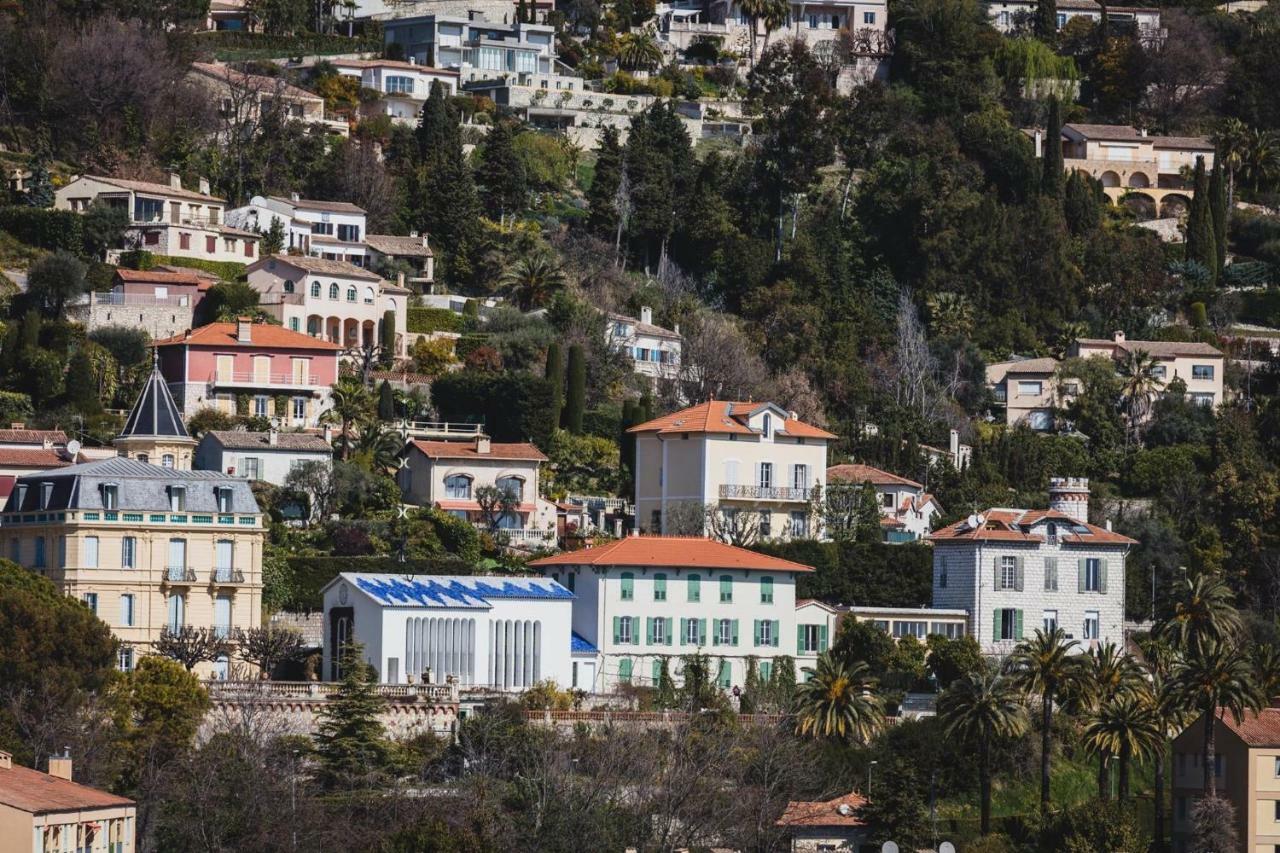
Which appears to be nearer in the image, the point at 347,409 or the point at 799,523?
the point at 799,523

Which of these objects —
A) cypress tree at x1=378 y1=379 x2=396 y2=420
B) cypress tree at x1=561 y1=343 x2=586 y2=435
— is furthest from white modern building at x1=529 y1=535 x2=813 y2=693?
cypress tree at x1=561 y1=343 x2=586 y2=435

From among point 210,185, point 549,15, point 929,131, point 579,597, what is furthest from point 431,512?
point 549,15

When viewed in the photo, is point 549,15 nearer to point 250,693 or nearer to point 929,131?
point 929,131

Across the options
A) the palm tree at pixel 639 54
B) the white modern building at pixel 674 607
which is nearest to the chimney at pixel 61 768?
the white modern building at pixel 674 607

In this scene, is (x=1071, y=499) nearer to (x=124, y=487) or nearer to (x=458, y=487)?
(x=458, y=487)

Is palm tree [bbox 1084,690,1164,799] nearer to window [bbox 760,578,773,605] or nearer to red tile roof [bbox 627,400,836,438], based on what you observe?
window [bbox 760,578,773,605]

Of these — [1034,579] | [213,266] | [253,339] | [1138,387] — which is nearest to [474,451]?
[253,339]
